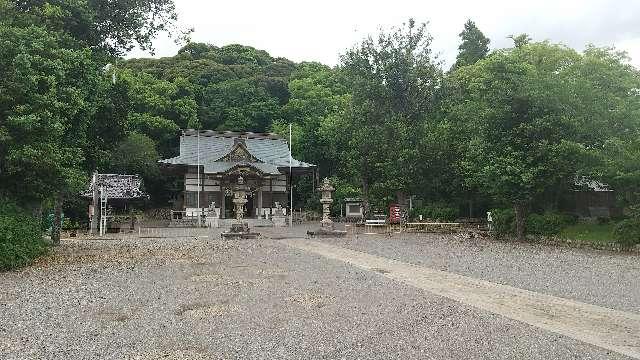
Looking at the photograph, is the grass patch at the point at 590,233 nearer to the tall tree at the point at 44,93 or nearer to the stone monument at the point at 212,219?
the tall tree at the point at 44,93

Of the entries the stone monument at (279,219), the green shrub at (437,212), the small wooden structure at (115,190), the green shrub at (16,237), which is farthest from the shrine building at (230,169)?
the green shrub at (16,237)

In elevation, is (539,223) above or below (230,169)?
below

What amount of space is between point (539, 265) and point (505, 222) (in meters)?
10.3

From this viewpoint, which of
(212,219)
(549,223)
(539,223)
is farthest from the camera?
(212,219)

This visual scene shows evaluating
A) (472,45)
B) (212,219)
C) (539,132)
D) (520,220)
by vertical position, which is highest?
(472,45)

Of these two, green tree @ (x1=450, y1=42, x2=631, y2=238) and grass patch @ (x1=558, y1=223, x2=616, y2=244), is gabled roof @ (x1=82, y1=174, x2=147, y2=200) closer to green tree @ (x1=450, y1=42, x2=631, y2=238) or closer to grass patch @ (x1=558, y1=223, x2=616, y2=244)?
green tree @ (x1=450, y1=42, x2=631, y2=238)

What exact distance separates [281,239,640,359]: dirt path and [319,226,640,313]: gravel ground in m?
0.54

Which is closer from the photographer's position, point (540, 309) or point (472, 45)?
point (540, 309)

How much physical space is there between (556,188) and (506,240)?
2.90 metres

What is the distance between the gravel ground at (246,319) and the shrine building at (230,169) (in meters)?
23.9

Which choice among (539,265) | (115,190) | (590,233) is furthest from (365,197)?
(539,265)

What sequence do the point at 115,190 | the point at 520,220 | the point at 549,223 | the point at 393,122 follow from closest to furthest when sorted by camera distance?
the point at 549,223, the point at 520,220, the point at 393,122, the point at 115,190

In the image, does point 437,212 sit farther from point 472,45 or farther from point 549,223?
point 472,45

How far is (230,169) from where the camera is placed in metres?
34.8
